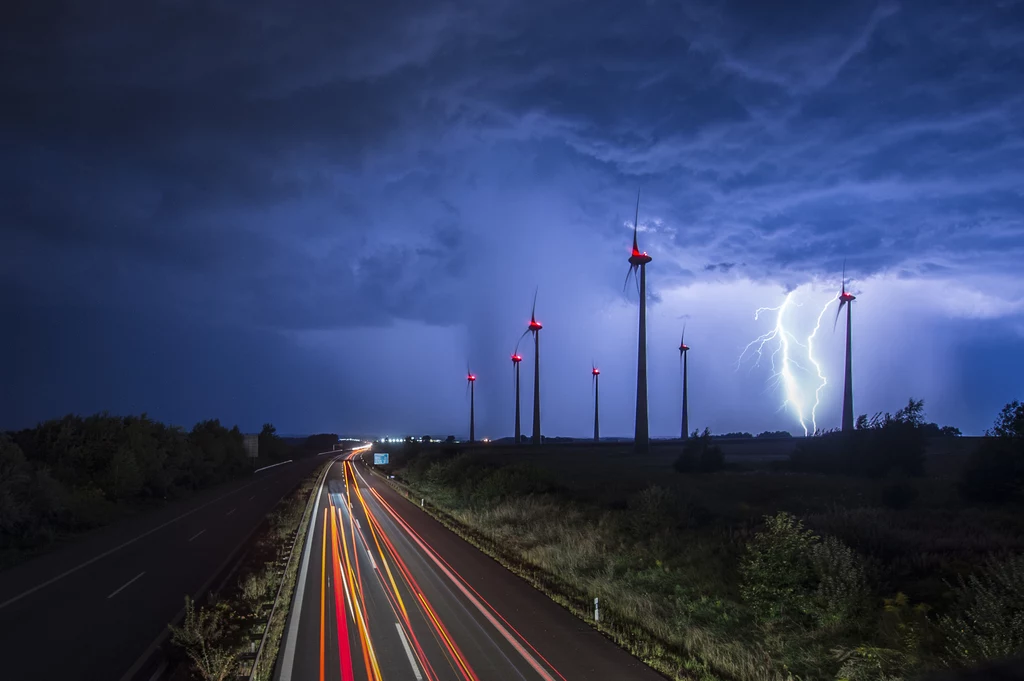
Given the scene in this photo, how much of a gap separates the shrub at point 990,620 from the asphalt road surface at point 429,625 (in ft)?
13.4

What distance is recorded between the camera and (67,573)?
67.9ft

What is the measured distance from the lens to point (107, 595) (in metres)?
17.2

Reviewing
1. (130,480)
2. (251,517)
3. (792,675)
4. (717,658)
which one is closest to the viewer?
(792,675)

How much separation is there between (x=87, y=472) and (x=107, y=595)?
30.1 metres

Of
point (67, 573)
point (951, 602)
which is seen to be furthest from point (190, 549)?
point (951, 602)

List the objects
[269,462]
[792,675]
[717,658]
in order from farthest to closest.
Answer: [269,462], [717,658], [792,675]

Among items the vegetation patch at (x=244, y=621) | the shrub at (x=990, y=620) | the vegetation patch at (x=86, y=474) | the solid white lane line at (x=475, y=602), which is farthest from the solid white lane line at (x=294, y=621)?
the vegetation patch at (x=86, y=474)

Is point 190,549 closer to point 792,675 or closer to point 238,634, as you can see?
point 238,634

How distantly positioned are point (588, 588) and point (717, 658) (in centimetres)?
631

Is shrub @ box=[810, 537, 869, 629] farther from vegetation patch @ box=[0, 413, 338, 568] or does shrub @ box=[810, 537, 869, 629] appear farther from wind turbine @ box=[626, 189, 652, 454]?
wind turbine @ box=[626, 189, 652, 454]

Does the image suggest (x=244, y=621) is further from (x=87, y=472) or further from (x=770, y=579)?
(x=87, y=472)

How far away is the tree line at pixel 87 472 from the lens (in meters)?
28.5

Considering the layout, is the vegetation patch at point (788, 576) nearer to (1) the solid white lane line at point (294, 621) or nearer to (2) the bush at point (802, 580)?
(2) the bush at point (802, 580)

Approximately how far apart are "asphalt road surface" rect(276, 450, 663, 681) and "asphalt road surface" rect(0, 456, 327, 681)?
9.10 ft
